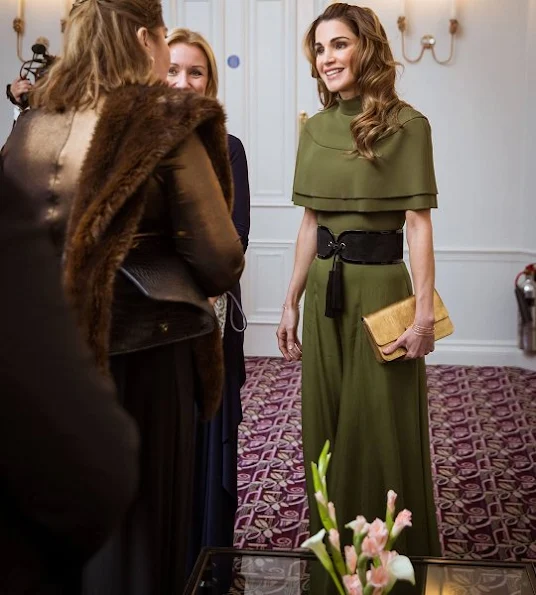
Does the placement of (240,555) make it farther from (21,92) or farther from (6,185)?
(21,92)

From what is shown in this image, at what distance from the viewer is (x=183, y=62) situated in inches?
123

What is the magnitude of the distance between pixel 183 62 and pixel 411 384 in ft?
4.38

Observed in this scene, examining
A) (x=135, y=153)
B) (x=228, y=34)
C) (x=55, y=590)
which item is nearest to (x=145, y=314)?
(x=135, y=153)

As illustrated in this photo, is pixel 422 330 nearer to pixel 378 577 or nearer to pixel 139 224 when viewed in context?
pixel 139 224

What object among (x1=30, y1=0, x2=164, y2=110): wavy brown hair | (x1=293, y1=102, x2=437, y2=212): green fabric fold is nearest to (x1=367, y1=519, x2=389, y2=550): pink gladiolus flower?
A: (x1=30, y1=0, x2=164, y2=110): wavy brown hair

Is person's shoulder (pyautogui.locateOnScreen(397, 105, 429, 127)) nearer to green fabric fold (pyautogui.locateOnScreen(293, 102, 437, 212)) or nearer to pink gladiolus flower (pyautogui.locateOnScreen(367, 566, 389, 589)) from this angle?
green fabric fold (pyautogui.locateOnScreen(293, 102, 437, 212))

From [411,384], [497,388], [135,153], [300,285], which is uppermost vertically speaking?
[135,153]

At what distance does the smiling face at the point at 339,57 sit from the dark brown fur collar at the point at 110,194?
3.03ft

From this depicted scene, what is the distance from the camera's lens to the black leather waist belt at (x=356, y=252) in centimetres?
285

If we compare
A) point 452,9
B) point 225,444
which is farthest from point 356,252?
point 452,9

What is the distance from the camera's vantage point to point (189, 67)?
3.15m

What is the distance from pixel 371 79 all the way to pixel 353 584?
5.44 ft

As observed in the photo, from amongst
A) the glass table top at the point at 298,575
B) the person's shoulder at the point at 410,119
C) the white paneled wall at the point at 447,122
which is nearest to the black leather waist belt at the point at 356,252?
the person's shoulder at the point at 410,119

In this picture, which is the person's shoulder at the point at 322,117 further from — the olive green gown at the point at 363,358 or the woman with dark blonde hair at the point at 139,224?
the woman with dark blonde hair at the point at 139,224
